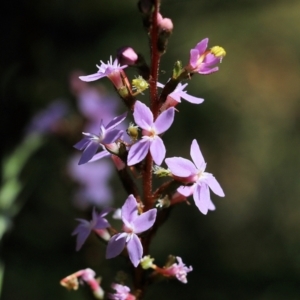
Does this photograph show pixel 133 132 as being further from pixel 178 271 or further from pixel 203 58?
pixel 178 271

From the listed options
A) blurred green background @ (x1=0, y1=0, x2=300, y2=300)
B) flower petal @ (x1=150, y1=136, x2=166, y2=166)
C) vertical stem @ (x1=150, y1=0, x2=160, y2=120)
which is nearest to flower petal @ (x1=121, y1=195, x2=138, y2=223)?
flower petal @ (x1=150, y1=136, x2=166, y2=166)

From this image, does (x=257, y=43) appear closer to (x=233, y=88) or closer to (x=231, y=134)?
(x=233, y=88)

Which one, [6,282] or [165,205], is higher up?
[165,205]

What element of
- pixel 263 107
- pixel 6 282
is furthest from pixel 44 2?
pixel 263 107

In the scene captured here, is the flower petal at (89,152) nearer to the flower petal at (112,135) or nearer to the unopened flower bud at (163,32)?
the flower petal at (112,135)

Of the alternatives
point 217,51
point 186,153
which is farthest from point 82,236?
point 186,153

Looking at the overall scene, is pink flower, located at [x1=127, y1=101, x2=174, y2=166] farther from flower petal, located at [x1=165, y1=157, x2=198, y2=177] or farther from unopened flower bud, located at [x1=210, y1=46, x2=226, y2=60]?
unopened flower bud, located at [x1=210, y1=46, x2=226, y2=60]

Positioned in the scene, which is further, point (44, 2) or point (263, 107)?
point (263, 107)
